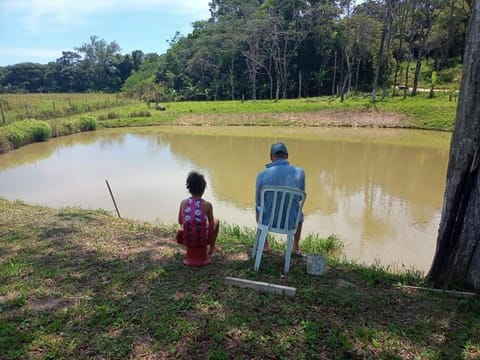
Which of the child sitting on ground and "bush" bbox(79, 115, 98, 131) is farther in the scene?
"bush" bbox(79, 115, 98, 131)

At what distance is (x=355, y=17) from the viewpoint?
27688mm

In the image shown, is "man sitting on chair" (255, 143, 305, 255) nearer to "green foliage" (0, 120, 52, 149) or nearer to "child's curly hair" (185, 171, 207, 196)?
"child's curly hair" (185, 171, 207, 196)

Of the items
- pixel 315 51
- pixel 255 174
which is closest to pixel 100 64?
pixel 315 51

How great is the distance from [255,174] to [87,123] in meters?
14.3

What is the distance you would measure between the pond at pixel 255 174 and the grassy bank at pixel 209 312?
2.03 metres

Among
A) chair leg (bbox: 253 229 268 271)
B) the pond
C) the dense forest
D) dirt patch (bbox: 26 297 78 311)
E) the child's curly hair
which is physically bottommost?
the pond

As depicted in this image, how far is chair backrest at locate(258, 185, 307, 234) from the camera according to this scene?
9.71 ft

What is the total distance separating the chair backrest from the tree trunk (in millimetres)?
1138

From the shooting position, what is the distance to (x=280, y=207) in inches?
118

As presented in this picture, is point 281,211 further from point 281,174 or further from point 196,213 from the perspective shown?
point 196,213

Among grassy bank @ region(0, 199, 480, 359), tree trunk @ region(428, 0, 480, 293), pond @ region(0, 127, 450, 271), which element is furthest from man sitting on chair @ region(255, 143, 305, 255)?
pond @ region(0, 127, 450, 271)

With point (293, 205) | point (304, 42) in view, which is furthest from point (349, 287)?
point (304, 42)

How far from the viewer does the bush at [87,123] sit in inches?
816

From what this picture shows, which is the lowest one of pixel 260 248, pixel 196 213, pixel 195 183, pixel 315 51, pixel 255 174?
pixel 255 174
